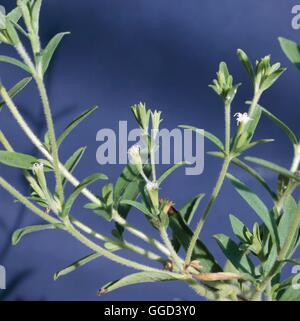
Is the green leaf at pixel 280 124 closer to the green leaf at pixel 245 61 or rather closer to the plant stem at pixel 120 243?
the green leaf at pixel 245 61

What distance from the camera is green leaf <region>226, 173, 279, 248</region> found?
427 mm

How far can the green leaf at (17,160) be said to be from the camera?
0.44 metres

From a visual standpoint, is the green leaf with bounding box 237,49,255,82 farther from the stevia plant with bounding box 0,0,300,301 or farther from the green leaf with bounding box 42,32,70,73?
the green leaf with bounding box 42,32,70,73

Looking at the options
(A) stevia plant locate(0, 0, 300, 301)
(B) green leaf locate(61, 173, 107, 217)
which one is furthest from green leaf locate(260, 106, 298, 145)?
(B) green leaf locate(61, 173, 107, 217)

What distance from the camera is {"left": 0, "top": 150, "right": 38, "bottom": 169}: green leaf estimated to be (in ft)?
1.43

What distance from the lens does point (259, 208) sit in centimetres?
43

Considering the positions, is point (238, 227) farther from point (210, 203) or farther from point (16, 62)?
point (16, 62)

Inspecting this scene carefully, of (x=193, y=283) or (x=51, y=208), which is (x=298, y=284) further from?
(x=51, y=208)

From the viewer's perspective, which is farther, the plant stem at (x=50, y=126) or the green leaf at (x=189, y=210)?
the green leaf at (x=189, y=210)

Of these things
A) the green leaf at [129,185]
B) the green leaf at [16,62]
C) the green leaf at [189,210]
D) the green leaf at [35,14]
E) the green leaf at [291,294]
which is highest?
the green leaf at [35,14]

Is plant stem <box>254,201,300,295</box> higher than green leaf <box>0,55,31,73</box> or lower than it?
lower

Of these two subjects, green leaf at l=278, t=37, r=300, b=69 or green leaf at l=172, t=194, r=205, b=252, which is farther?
green leaf at l=172, t=194, r=205, b=252

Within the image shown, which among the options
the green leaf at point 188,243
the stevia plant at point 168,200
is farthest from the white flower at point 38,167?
the green leaf at point 188,243

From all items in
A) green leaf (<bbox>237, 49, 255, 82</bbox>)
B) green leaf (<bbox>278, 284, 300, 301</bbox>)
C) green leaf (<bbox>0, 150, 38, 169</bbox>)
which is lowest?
green leaf (<bbox>278, 284, 300, 301</bbox>)
